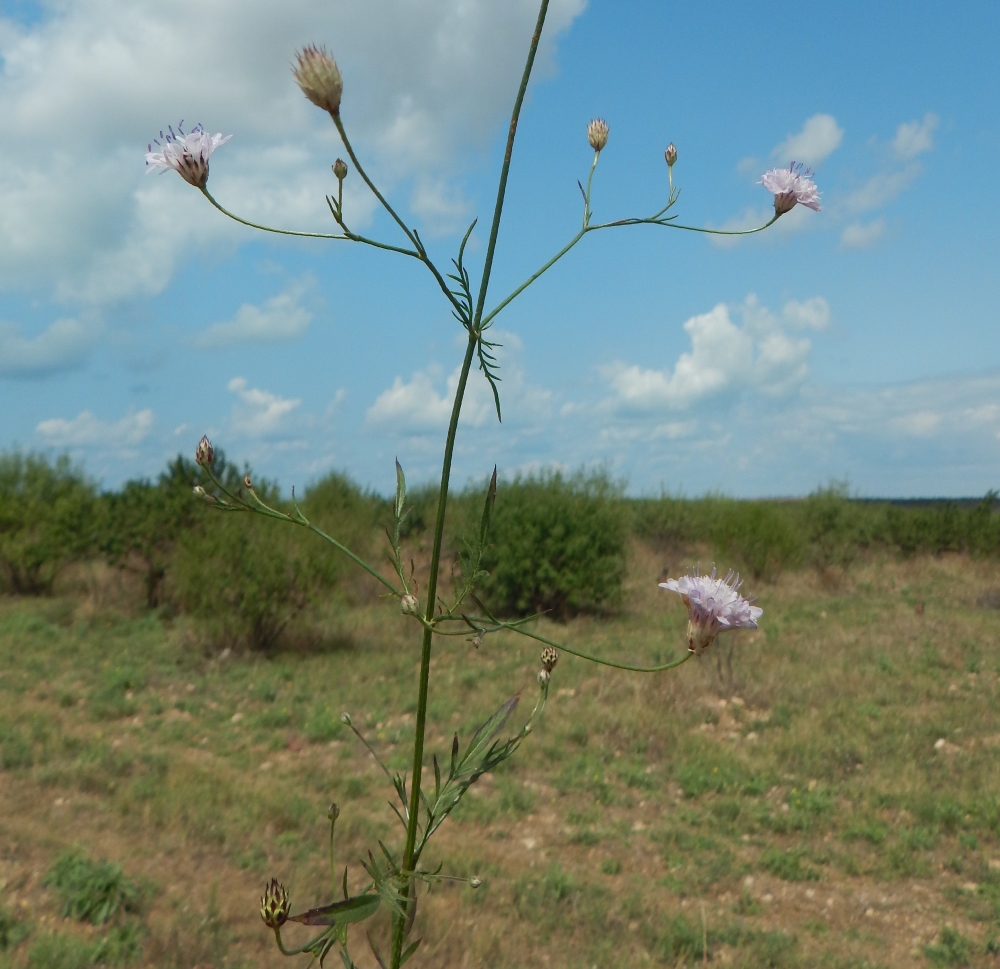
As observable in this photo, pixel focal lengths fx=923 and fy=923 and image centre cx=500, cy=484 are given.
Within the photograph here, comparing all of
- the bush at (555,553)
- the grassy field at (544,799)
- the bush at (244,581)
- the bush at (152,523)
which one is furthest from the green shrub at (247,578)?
the bush at (555,553)

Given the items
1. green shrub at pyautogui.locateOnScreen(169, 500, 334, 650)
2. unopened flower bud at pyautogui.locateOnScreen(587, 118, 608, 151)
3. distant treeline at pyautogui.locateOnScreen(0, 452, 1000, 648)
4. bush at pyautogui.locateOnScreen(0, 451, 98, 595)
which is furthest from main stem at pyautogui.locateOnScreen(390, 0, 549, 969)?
bush at pyautogui.locateOnScreen(0, 451, 98, 595)

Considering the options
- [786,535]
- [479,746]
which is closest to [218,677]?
[479,746]

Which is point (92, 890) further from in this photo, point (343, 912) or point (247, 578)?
point (247, 578)

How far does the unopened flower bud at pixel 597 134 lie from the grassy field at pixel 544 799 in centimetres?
350

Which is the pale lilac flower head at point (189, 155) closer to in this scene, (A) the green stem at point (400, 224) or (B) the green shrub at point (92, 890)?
(A) the green stem at point (400, 224)

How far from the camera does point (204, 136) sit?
4.03 feet

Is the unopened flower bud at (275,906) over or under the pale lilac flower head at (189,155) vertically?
under

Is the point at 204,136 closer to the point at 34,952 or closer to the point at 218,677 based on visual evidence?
the point at 34,952

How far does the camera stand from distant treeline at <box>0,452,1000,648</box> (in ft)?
34.1

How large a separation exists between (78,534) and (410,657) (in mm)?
6064

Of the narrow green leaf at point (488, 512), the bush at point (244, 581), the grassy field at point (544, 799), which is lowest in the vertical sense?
the grassy field at point (544, 799)

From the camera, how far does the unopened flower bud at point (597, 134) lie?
56.0 inches

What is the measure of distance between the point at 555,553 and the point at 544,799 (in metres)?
6.50

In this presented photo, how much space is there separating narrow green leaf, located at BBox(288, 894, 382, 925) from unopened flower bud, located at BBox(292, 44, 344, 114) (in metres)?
0.96
